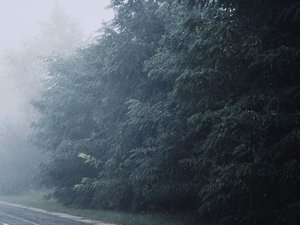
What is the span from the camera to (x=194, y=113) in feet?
50.4

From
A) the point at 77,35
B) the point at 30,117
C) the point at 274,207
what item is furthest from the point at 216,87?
the point at 77,35

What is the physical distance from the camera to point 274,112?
1028 centimetres

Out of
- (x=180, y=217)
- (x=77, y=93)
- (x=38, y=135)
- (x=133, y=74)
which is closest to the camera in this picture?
(x=180, y=217)

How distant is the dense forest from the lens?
34.2ft

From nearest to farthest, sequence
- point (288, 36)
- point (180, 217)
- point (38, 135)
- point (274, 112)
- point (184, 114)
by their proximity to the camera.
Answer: point (274, 112) < point (288, 36) < point (184, 114) < point (180, 217) < point (38, 135)

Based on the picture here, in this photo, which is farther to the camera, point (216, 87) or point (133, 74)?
point (133, 74)

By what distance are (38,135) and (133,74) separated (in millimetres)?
17507

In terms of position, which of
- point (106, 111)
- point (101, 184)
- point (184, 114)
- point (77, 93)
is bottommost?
point (101, 184)

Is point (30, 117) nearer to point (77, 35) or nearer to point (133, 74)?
point (77, 35)

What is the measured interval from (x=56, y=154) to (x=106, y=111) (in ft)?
19.4

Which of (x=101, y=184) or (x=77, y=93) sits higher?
(x=77, y=93)

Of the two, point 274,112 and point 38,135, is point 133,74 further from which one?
point 38,135

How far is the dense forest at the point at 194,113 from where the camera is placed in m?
10.4

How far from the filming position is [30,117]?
178ft
